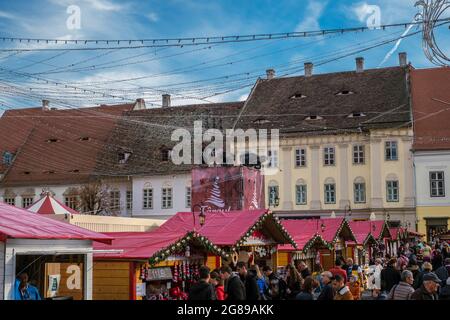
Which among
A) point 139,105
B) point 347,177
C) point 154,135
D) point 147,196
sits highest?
point 139,105

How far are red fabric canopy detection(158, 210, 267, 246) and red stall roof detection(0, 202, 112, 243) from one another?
5870 millimetres

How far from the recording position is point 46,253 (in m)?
12.8

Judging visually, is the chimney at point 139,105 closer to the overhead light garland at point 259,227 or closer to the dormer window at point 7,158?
the dormer window at point 7,158

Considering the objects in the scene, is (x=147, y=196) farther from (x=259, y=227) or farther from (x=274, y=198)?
(x=259, y=227)

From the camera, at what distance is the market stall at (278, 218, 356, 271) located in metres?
23.6

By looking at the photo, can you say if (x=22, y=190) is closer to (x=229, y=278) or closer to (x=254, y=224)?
(x=254, y=224)

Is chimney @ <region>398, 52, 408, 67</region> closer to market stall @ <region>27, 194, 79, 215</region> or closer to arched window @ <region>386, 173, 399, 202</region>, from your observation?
arched window @ <region>386, 173, 399, 202</region>

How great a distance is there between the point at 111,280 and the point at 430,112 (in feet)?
109

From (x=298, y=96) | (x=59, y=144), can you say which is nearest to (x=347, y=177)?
(x=298, y=96)

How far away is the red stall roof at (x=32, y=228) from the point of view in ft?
39.5

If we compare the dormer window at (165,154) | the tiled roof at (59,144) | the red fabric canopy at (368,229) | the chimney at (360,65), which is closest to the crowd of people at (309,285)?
the red fabric canopy at (368,229)

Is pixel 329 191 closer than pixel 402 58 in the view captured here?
Yes

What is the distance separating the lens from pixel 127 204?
51.0 metres

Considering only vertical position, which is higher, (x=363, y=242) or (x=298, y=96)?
(x=298, y=96)
